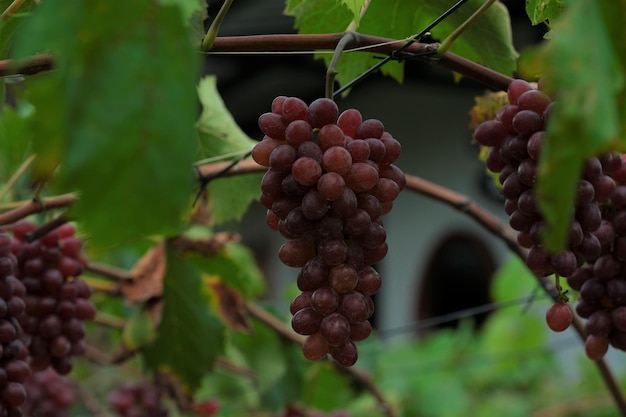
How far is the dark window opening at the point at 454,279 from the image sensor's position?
4336 mm

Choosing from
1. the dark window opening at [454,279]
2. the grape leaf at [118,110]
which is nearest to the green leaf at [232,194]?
the grape leaf at [118,110]

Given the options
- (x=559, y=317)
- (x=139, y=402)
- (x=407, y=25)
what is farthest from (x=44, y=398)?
(x=559, y=317)

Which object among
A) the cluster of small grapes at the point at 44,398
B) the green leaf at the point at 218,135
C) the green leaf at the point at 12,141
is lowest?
the cluster of small grapes at the point at 44,398

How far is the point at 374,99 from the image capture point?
4383 millimetres

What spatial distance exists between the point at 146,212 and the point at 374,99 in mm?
4144

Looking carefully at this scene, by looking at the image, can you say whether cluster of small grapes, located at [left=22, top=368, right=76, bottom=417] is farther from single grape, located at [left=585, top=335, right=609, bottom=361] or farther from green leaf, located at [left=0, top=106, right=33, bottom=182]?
single grape, located at [left=585, top=335, right=609, bottom=361]

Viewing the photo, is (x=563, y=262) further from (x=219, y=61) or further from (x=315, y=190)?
(x=219, y=61)

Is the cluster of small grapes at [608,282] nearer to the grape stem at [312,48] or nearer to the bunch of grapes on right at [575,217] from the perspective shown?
the bunch of grapes on right at [575,217]

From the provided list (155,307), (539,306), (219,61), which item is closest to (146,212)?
(155,307)

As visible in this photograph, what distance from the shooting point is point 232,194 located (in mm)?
912

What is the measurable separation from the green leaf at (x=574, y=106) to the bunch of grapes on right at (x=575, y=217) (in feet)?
0.57

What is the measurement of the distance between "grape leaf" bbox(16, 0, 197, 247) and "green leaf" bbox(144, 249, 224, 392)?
66 centimetres

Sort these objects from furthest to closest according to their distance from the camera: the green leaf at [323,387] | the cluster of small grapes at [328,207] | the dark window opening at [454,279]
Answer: the dark window opening at [454,279]
the green leaf at [323,387]
the cluster of small grapes at [328,207]

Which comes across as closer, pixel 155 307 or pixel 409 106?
pixel 155 307
